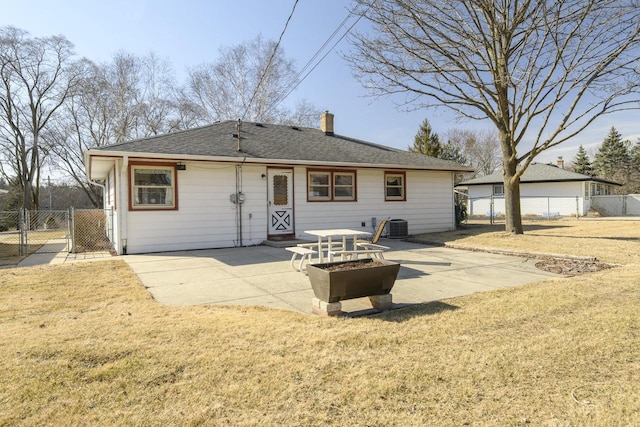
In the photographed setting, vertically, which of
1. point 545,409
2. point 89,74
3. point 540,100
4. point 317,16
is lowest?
point 545,409

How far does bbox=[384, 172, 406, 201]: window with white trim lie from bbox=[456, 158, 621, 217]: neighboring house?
11622mm

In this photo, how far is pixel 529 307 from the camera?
4586 mm

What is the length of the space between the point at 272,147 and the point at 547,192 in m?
23.3

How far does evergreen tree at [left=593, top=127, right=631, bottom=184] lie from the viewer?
42.9m

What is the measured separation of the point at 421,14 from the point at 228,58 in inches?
802

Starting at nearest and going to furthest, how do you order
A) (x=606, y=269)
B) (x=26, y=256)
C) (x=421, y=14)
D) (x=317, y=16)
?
(x=606, y=269)
(x=317, y=16)
(x=26, y=256)
(x=421, y=14)

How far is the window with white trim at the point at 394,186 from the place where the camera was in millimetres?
13758

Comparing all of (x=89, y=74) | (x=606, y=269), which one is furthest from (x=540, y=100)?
(x=89, y=74)

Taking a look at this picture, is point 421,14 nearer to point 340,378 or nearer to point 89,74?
point 340,378

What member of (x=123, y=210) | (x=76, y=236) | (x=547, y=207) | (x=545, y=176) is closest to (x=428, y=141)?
(x=545, y=176)

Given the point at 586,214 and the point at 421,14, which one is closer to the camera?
the point at 421,14

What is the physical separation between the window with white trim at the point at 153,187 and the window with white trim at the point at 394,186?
7173 mm

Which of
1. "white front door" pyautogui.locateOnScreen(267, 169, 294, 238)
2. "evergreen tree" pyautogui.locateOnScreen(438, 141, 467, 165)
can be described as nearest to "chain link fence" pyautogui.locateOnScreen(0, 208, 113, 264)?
"white front door" pyautogui.locateOnScreen(267, 169, 294, 238)

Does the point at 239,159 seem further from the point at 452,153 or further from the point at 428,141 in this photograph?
the point at 452,153
